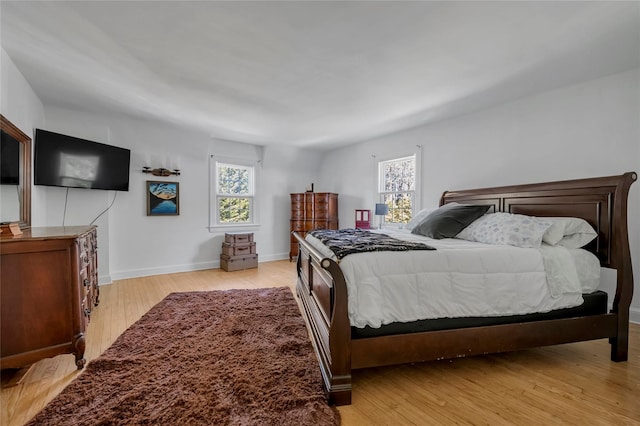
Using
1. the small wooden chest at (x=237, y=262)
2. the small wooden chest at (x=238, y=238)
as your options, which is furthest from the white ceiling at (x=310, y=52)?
the small wooden chest at (x=237, y=262)

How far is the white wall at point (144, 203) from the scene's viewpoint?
3795mm

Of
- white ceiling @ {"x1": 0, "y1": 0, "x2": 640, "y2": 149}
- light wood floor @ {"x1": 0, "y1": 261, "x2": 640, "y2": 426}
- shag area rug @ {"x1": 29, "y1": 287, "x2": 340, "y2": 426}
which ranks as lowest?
light wood floor @ {"x1": 0, "y1": 261, "x2": 640, "y2": 426}

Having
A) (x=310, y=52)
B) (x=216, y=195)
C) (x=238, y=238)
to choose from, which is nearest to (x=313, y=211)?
(x=238, y=238)

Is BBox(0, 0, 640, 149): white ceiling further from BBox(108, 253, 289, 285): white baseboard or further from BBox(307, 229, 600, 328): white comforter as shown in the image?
BBox(108, 253, 289, 285): white baseboard

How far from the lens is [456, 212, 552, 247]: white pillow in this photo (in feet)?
7.08

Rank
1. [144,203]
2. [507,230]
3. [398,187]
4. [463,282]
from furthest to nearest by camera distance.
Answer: [398,187] < [144,203] < [507,230] < [463,282]

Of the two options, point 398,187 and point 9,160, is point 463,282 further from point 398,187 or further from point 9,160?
point 9,160

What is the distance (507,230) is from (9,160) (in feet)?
14.2

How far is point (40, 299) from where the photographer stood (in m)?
1.78

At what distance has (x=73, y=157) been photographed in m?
3.48

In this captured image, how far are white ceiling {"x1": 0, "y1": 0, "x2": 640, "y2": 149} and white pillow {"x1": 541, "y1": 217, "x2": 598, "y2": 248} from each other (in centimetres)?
140

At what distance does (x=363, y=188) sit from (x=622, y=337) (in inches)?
152

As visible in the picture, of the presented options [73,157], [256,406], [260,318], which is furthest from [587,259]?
[73,157]

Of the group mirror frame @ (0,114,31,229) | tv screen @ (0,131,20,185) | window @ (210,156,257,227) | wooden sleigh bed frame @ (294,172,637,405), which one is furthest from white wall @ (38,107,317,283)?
wooden sleigh bed frame @ (294,172,637,405)
